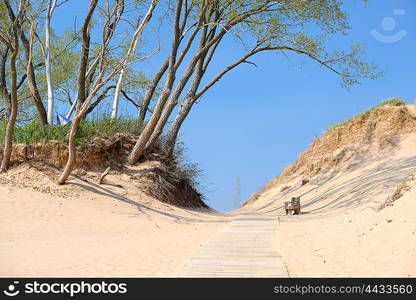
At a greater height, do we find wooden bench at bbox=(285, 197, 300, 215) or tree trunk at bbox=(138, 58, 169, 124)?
tree trunk at bbox=(138, 58, 169, 124)

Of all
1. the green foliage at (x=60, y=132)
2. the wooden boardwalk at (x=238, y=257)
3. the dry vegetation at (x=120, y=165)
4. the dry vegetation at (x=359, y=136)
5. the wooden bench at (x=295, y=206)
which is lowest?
the wooden boardwalk at (x=238, y=257)

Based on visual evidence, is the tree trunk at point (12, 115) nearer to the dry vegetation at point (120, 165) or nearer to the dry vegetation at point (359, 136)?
the dry vegetation at point (120, 165)

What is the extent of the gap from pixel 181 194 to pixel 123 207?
3865mm

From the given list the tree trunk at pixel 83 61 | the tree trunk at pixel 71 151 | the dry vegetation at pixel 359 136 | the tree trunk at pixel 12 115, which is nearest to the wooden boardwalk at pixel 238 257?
the tree trunk at pixel 71 151

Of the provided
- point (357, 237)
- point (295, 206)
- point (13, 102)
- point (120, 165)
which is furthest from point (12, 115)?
point (357, 237)

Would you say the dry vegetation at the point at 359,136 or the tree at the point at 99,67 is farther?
the dry vegetation at the point at 359,136

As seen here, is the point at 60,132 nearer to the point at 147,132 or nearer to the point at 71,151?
the point at 71,151

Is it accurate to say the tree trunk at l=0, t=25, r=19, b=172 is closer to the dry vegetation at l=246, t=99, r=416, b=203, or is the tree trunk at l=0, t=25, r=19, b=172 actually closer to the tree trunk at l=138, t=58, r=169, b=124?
the tree trunk at l=138, t=58, r=169, b=124

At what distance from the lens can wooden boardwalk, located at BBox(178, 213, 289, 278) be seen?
604cm

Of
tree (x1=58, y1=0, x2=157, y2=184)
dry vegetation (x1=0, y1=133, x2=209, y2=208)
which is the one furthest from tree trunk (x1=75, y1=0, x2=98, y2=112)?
dry vegetation (x1=0, y1=133, x2=209, y2=208)

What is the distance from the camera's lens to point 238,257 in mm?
7105

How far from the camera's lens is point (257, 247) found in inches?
318

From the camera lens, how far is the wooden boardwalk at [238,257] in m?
6.04

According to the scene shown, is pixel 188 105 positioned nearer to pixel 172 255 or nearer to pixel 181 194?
pixel 181 194
